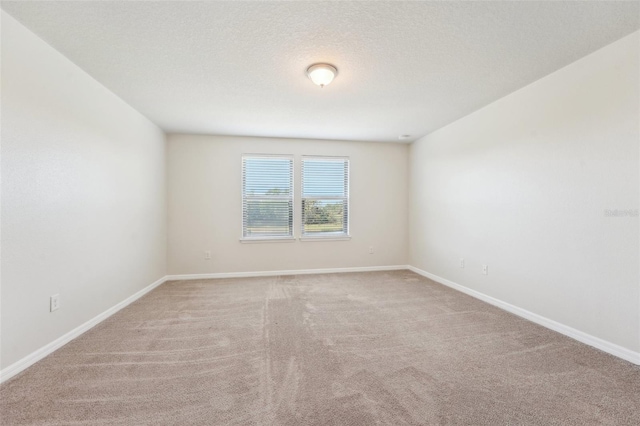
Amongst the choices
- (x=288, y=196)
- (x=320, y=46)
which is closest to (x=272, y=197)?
(x=288, y=196)

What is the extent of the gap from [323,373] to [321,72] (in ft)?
7.61

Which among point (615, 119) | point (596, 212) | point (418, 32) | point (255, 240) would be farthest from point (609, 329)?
point (255, 240)

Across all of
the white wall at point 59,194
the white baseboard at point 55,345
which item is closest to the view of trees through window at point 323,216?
the white wall at point 59,194

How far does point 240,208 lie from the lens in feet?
14.8

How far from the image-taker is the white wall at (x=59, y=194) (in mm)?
1779

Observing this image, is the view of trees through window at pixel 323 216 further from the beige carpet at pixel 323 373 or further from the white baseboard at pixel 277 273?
the beige carpet at pixel 323 373

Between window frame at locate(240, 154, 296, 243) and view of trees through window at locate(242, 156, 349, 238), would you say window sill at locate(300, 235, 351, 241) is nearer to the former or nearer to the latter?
view of trees through window at locate(242, 156, 349, 238)

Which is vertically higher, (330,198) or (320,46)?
(320,46)

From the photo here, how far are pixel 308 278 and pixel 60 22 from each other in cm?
380

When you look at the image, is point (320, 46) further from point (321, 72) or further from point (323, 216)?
point (323, 216)

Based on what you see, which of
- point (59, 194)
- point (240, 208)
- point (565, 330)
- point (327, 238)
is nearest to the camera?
point (59, 194)

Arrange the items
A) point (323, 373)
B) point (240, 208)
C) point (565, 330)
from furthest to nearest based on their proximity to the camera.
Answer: point (240, 208), point (565, 330), point (323, 373)

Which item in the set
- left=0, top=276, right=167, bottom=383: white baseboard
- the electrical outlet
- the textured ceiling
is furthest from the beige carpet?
the textured ceiling

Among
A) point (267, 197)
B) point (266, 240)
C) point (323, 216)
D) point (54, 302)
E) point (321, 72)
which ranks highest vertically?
point (321, 72)
